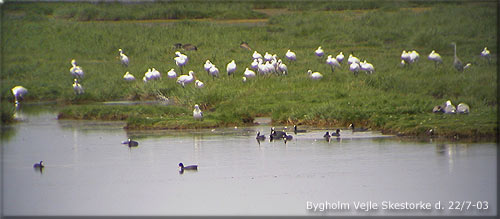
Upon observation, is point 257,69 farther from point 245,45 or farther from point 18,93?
point 18,93

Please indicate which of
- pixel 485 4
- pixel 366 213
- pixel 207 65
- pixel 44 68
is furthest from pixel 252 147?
pixel 485 4

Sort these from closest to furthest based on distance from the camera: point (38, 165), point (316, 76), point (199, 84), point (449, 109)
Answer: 1. point (38, 165)
2. point (449, 109)
3. point (316, 76)
4. point (199, 84)

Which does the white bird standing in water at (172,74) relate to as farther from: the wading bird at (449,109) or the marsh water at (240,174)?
the wading bird at (449,109)

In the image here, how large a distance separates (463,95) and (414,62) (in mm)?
6923

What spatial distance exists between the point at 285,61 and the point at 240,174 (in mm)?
12744

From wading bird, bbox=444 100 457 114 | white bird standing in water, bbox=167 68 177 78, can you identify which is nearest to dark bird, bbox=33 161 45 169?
wading bird, bbox=444 100 457 114

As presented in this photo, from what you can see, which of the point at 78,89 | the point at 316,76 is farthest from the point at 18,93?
the point at 316,76

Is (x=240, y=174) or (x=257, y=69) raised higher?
(x=257, y=69)

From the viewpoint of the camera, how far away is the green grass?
17266 mm

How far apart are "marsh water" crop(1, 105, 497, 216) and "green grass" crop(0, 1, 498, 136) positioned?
0.92 metres

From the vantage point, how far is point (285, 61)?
2555cm

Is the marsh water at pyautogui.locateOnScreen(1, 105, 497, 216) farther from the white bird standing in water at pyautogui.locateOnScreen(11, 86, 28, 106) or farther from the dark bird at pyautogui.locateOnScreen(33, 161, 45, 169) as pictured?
the white bird standing in water at pyautogui.locateOnScreen(11, 86, 28, 106)

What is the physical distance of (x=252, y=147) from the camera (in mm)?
15164

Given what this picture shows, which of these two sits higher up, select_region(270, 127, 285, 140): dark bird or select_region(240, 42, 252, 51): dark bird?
select_region(240, 42, 252, 51): dark bird
